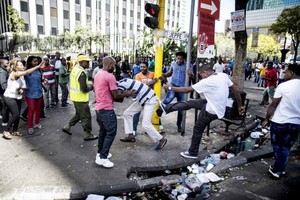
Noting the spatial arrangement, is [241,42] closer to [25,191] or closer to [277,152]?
[277,152]

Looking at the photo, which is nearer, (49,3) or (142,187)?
(142,187)

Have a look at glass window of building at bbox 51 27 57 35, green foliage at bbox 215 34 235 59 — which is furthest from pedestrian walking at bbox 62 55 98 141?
green foliage at bbox 215 34 235 59

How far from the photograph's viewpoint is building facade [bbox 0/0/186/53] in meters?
38.6

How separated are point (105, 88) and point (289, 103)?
2.99 m

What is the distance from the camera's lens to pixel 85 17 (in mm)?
46312

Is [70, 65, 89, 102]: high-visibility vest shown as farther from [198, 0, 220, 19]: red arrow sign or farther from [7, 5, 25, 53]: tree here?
[7, 5, 25, 53]: tree

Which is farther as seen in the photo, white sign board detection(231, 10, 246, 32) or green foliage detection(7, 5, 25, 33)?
green foliage detection(7, 5, 25, 33)

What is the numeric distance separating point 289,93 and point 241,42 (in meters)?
4.50

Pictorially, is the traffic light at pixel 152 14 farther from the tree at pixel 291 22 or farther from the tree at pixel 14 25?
the tree at pixel 14 25

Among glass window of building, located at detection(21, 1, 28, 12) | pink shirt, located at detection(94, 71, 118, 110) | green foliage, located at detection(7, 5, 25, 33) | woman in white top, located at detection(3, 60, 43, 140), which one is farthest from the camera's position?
glass window of building, located at detection(21, 1, 28, 12)

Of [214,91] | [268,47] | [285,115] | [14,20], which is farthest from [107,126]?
[268,47]

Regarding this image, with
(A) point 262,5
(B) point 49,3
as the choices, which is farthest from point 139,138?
(A) point 262,5

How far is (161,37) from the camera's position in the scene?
5.57 m

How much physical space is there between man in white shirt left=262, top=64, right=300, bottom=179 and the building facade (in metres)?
27.4
